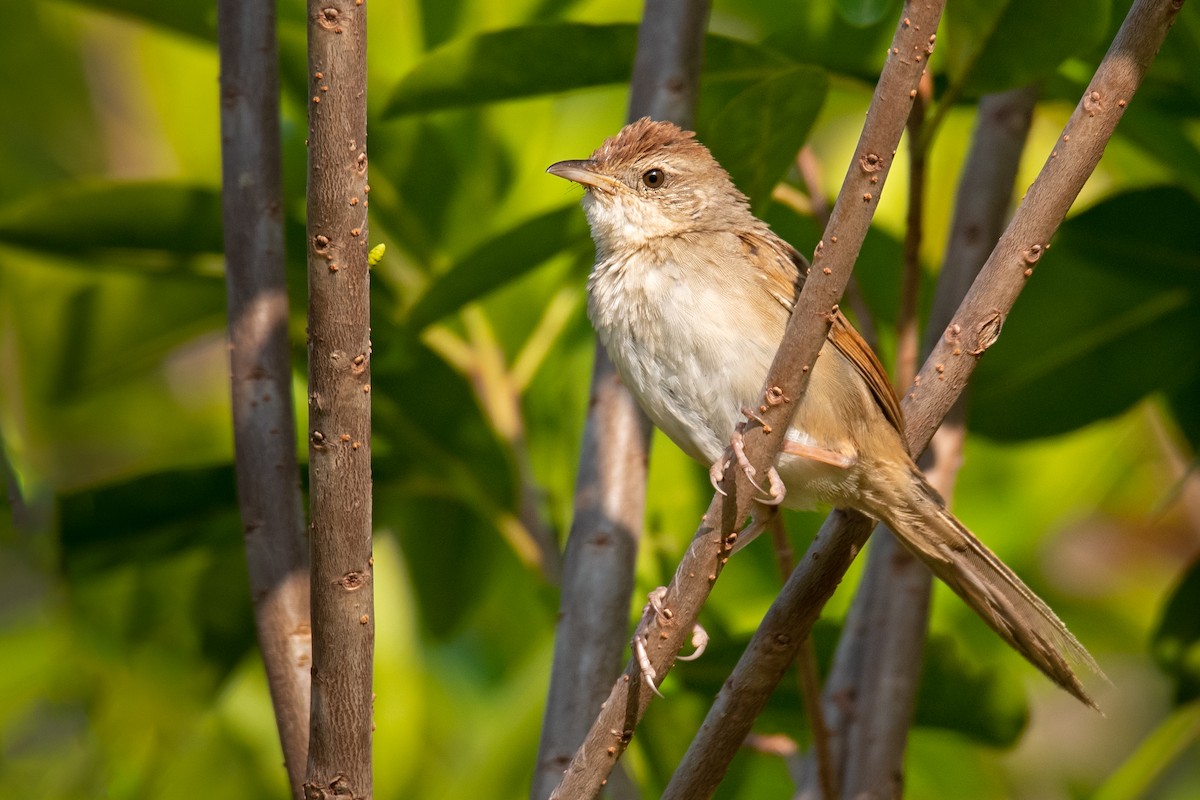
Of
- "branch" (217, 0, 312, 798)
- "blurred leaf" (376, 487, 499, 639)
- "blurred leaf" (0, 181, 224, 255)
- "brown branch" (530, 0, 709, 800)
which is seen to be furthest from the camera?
"blurred leaf" (376, 487, 499, 639)

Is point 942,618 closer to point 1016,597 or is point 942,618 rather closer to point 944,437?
point 944,437

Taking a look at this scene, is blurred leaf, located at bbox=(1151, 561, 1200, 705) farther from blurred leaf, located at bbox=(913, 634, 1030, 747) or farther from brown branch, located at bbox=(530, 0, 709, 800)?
brown branch, located at bbox=(530, 0, 709, 800)

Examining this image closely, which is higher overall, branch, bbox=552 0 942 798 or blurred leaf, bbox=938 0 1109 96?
blurred leaf, bbox=938 0 1109 96

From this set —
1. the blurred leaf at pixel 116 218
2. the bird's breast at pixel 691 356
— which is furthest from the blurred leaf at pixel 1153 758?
the blurred leaf at pixel 116 218

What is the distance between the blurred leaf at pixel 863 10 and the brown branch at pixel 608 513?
0.33 metres

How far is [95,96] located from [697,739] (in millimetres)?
4080

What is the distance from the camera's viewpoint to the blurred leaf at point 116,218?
320 centimetres

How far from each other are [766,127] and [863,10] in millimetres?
325

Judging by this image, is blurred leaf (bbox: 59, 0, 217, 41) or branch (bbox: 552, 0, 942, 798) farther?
blurred leaf (bbox: 59, 0, 217, 41)

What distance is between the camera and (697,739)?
217 centimetres

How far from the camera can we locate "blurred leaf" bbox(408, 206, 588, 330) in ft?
9.86

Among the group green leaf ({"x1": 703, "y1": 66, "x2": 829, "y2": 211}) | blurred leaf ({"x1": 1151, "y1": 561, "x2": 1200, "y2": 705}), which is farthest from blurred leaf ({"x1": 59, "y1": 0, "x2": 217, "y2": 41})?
blurred leaf ({"x1": 1151, "y1": 561, "x2": 1200, "y2": 705})

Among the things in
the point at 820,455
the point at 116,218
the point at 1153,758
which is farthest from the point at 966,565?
the point at 116,218

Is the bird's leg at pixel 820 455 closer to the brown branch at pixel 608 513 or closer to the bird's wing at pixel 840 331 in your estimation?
the bird's wing at pixel 840 331
